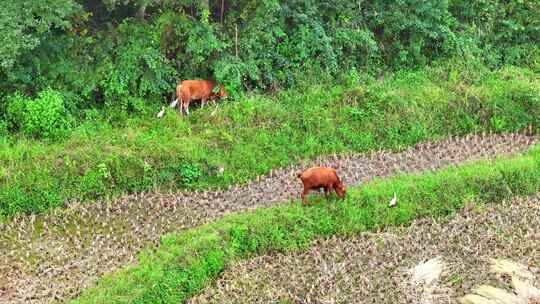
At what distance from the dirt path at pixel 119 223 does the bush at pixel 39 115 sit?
2.10m

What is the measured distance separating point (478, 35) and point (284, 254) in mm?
10348

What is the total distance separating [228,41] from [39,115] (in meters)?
4.74

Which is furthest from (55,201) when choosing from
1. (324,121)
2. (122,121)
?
(324,121)

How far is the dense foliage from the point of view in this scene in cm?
1371

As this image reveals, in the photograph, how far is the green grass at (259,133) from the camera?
12414 mm

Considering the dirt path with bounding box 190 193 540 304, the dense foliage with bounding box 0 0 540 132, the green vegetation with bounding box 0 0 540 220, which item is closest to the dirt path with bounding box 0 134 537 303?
the green vegetation with bounding box 0 0 540 220

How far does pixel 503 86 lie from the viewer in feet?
53.2

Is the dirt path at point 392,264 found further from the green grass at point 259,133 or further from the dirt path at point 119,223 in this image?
the green grass at point 259,133

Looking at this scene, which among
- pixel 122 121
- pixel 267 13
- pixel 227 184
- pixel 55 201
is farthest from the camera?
pixel 267 13

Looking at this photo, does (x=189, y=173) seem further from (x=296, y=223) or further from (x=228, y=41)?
(x=228, y=41)

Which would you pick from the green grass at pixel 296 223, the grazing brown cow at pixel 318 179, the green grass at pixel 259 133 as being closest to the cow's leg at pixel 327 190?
the grazing brown cow at pixel 318 179

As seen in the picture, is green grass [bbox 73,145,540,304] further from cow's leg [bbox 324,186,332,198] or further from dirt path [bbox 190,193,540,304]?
dirt path [bbox 190,193,540,304]

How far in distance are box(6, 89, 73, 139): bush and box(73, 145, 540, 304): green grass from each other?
4040 millimetres

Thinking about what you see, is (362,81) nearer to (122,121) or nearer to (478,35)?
(478,35)
